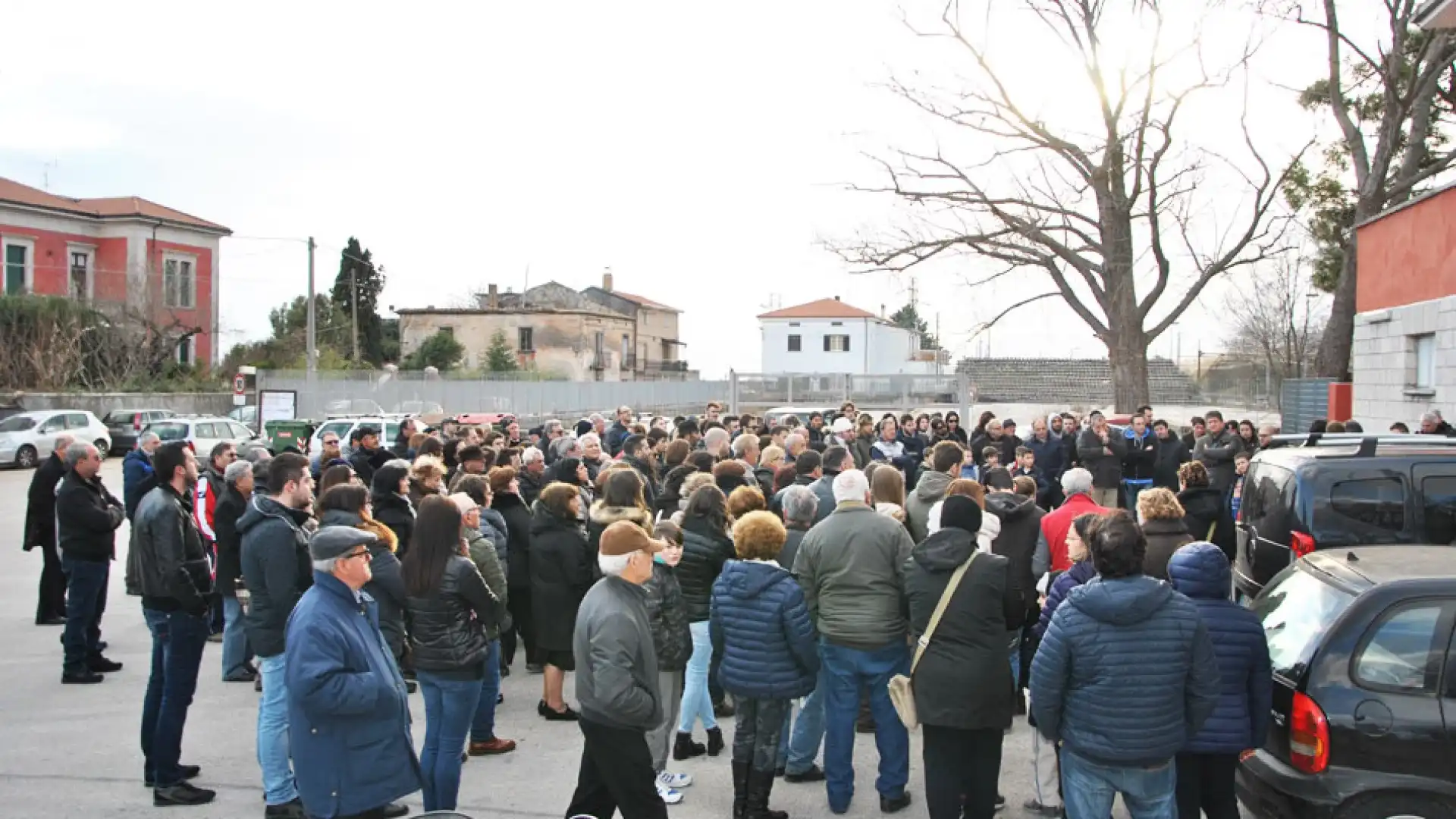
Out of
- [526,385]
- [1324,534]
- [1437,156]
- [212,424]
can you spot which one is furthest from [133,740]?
[526,385]

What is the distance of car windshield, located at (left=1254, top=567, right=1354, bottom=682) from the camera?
4949 millimetres

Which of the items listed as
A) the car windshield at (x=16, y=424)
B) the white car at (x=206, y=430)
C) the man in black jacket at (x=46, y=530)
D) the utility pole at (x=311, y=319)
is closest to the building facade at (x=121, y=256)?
the utility pole at (x=311, y=319)

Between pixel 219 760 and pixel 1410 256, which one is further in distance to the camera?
pixel 1410 256

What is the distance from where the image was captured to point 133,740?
7289mm

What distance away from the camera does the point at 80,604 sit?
28.3ft

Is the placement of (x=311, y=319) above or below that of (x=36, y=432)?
above

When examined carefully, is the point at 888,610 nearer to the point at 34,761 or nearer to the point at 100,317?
the point at 34,761

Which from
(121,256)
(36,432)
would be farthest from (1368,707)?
(121,256)

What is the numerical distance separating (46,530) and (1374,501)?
11268 millimetres

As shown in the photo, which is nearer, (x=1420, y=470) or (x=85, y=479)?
(x=1420, y=470)

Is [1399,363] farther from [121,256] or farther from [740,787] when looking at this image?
[121,256]

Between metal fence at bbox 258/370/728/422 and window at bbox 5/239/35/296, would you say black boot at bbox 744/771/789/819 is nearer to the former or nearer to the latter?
metal fence at bbox 258/370/728/422

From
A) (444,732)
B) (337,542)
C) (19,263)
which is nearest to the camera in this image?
(337,542)

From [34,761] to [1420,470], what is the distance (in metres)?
9.38
